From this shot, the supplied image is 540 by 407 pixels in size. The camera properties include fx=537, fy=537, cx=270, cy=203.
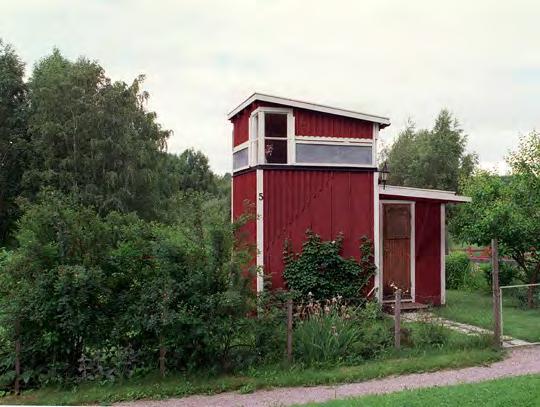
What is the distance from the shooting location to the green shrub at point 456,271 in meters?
19.0

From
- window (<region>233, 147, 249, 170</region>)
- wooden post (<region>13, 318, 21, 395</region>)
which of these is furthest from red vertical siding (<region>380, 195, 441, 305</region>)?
wooden post (<region>13, 318, 21, 395</region>)

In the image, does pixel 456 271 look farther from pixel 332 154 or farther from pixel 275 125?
pixel 275 125

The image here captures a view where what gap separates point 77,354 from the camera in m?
7.96

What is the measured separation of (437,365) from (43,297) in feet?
19.3

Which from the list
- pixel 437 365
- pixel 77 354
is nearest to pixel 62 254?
pixel 77 354

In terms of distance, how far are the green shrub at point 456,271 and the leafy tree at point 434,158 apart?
18.3 meters

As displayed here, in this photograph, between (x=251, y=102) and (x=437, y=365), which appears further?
(x=251, y=102)

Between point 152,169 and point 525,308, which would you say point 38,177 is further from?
point 525,308

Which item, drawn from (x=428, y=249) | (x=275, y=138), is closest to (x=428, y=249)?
(x=428, y=249)

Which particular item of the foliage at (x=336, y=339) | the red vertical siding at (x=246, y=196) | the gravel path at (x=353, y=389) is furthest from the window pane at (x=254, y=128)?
the gravel path at (x=353, y=389)

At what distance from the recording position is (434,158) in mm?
38281

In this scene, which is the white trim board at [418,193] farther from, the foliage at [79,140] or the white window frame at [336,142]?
the foliage at [79,140]

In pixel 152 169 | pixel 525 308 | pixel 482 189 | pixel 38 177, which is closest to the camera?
pixel 525 308

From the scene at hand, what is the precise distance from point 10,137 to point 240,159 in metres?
27.2
